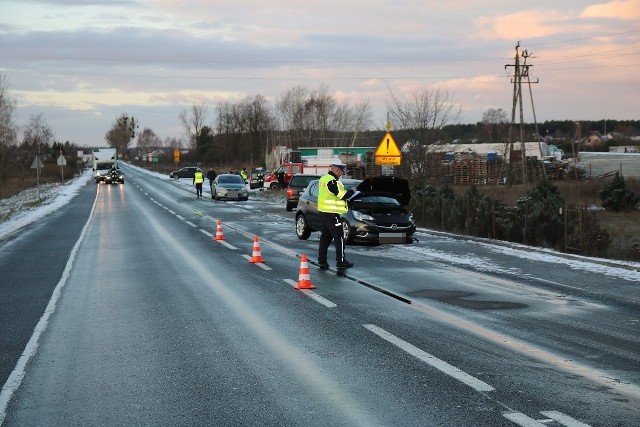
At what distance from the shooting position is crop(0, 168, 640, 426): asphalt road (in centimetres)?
589

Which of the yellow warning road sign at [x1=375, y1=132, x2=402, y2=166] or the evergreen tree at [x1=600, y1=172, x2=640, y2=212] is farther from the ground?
the yellow warning road sign at [x1=375, y1=132, x2=402, y2=166]

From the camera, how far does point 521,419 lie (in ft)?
18.1

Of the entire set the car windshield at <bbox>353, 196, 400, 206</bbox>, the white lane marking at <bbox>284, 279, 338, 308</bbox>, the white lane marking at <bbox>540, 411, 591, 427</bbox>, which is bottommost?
the white lane marking at <bbox>284, 279, 338, 308</bbox>

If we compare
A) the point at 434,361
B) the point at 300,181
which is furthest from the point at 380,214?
the point at 300,181

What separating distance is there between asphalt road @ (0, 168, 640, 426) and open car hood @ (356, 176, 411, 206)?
3355mm

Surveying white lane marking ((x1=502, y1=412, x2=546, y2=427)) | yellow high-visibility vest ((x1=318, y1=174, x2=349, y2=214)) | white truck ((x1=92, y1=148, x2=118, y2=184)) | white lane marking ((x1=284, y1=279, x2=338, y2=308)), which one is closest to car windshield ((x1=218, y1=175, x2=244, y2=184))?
yellow high-visibility vest ((x1=318, y1=174, x2=349, y2=214))

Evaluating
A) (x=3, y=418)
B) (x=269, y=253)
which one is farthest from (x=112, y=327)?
(x=269, y=253)

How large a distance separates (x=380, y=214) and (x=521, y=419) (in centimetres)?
1421

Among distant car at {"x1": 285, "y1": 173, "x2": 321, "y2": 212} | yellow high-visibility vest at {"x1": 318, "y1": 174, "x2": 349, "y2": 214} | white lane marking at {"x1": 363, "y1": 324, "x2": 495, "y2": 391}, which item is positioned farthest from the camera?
distant car at {"x1": 285, "y1": 173, "x2": 321, "y2": 212}

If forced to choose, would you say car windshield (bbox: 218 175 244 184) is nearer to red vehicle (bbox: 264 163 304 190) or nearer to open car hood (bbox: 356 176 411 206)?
red vehicle (bbox: 264 163 304 190)

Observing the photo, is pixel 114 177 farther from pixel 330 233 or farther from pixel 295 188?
pixel 330 233

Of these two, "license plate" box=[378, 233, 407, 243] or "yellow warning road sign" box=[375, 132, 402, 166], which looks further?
"yellow warning road sign" box=[375, 132, 402, 166]

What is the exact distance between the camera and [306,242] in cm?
2097

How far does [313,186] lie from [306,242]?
201 centimetres
